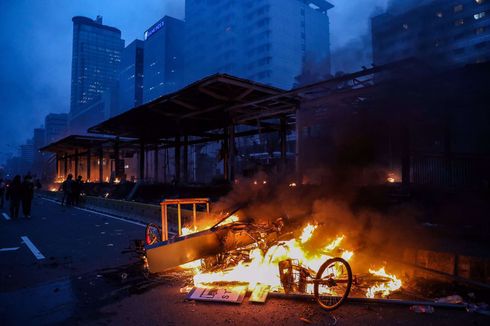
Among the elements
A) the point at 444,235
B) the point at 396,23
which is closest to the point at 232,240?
the point at 444,235

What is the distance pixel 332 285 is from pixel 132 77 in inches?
6099

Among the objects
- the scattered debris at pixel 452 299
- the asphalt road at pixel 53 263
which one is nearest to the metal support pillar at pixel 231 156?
the asphalt road at pixel 53 263

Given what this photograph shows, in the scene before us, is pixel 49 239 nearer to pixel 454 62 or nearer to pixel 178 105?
pixel 178 105

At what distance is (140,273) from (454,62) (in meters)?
11.1

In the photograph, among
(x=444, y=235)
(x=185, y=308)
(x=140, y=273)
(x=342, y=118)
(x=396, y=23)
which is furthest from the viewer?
(x=342, y=118)

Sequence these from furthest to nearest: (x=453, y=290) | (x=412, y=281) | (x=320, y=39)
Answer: (x=320, y=39) < (x=412, y=281) < (x=453, y=290)

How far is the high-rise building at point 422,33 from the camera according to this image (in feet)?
34.3

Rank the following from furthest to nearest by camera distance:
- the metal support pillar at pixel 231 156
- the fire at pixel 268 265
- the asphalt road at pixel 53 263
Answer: the metal support pillar at pixel 231 156
the fire at pixel 268 265
the asphalt road at pixel 53 263

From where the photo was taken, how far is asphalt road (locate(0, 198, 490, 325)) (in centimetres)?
370

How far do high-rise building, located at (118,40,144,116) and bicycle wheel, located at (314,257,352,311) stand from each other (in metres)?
145

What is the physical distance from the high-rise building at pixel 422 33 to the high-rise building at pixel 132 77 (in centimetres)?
13749

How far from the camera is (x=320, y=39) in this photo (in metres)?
86.4

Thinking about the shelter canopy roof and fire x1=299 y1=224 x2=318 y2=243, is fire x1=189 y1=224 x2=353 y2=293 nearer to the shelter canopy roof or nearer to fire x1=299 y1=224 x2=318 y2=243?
fire x1=299 y1=224 x2=318 y2=243

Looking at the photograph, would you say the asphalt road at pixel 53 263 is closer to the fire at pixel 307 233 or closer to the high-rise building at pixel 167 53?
the fire at pixel 307 233
